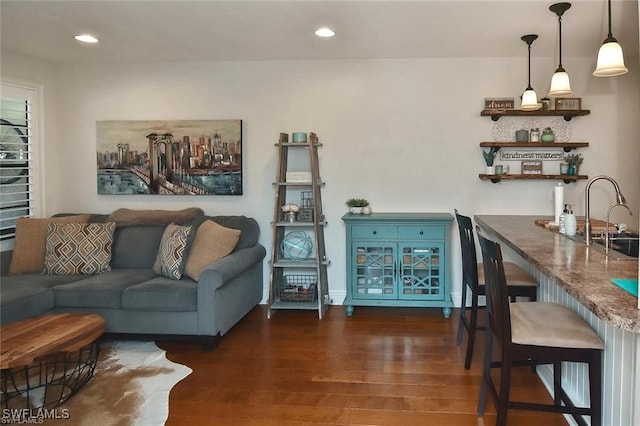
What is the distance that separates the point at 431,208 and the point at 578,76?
1.79 metres

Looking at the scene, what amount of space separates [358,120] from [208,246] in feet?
6.22

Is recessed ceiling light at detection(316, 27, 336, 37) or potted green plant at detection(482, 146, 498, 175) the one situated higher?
recessed ceiling light at detection(316, 27, 336, 37)

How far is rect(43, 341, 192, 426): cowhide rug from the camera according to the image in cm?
253

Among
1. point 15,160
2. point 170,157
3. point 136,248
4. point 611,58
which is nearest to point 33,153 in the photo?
point 15,160

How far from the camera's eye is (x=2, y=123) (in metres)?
4.27

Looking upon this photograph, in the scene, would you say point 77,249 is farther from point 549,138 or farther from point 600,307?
point 549,138

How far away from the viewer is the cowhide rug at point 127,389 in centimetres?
253

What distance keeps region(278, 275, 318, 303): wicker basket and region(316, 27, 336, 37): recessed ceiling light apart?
7.32ft

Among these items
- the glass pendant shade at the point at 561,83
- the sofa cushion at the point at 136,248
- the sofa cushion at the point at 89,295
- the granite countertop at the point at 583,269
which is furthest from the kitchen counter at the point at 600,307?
the sofa cushion at the point at 136,248

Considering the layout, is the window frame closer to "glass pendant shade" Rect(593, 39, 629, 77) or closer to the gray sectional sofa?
the gray sectional sofa

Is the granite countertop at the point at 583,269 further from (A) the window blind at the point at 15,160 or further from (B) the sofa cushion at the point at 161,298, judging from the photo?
(A) the window blind at the point at 15,160

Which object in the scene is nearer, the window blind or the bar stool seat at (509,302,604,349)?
the bar stool seat at (509,302,604,349)

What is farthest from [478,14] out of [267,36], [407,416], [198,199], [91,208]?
[91,208]

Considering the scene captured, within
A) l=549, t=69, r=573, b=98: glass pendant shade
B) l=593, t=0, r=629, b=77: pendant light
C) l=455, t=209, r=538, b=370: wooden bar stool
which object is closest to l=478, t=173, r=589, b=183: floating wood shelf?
l=455, t=209, r=538, b=370: wooden bar stool
